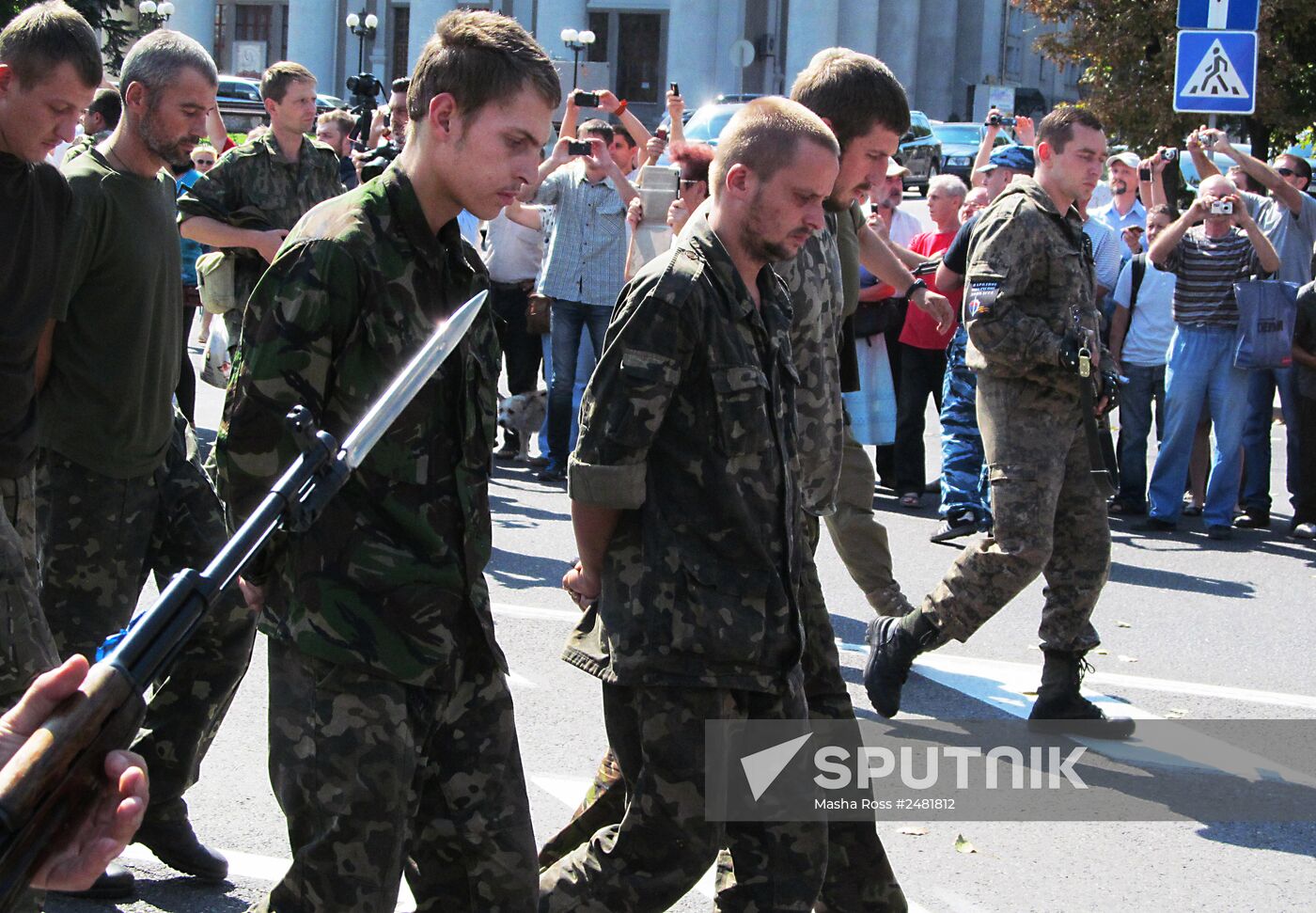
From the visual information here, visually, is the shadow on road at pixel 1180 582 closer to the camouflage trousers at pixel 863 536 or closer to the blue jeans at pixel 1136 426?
the blue jeans at pixel 1136 426

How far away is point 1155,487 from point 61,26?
800cm

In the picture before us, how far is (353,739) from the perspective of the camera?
9.86ft

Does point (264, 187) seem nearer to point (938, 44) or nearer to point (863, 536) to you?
point (863, 536)

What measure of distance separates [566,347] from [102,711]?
908 centimetres

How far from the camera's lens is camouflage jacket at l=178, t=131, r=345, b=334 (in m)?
6.21

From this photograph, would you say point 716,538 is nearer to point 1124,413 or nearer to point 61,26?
point 61,26

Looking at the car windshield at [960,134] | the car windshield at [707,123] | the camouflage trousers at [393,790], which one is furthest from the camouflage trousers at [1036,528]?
the car windshield at [960,134]

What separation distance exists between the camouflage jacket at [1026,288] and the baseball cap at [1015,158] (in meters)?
4.27

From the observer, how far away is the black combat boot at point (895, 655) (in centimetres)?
593

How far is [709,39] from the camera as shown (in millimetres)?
61719

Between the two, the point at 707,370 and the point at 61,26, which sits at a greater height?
the point at 61,26

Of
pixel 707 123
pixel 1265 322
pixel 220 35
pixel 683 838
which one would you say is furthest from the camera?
pixel 220 35

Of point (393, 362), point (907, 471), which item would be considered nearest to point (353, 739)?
point (393, 362)

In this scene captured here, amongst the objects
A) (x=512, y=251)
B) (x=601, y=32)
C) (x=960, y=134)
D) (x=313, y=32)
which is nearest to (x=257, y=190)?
(x=512, y=251)
